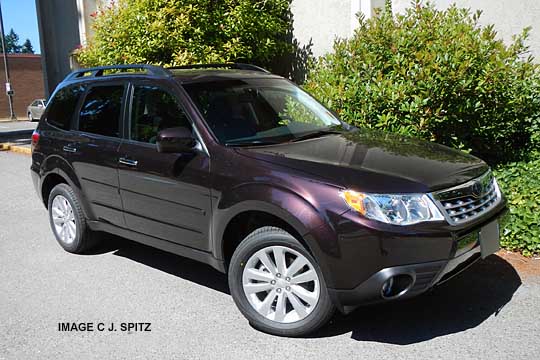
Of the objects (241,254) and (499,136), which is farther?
(499,136)

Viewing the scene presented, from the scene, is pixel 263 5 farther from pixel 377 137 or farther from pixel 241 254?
pixel 241 254

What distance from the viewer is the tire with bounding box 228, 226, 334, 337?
3406mm

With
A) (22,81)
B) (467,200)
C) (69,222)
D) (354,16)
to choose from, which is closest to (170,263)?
(69,222)

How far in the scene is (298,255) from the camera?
11.3ft

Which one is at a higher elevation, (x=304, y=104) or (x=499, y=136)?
(x=304, y=104)

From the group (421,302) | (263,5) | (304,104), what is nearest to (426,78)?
(304,104)

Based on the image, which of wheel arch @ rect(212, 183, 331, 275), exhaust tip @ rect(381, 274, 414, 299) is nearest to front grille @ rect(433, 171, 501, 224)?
exhaust tip @ rect(381, 274, 414, 299)

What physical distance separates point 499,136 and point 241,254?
4342mm

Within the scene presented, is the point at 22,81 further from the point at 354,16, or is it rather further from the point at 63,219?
the point at 63,219

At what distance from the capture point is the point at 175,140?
3850 mm

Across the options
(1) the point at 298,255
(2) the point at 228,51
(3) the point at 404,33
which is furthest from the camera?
(2) the point at 228,51

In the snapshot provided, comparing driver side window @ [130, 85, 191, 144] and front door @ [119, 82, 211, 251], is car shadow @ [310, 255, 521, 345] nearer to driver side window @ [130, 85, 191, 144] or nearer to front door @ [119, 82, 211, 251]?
front door @ [119, 82, 211, 251]

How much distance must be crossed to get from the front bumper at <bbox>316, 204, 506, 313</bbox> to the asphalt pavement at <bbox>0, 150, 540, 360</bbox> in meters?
0.40

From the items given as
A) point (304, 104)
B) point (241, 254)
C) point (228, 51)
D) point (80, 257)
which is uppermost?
point (228, 51)
